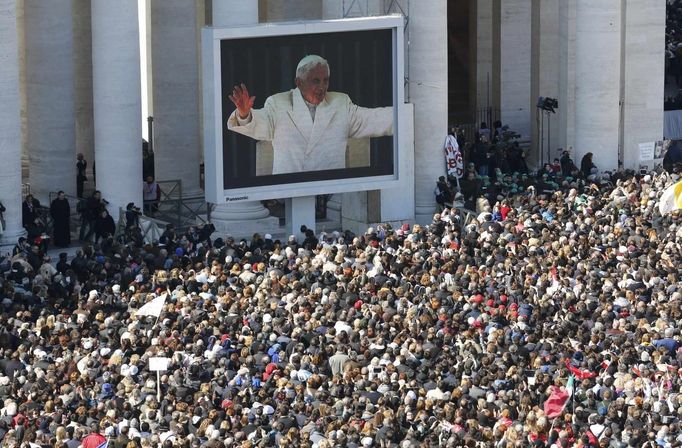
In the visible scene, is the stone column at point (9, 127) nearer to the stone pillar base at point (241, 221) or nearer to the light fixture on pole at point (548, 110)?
the stone pillar base at point (241, 221)

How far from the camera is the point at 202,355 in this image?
50.0 meters

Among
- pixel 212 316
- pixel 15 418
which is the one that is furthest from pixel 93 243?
pixel 15 418

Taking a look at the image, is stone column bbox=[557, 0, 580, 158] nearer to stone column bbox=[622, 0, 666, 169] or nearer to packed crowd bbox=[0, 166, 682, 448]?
stone column bbox=[622, 0, 666, 169]

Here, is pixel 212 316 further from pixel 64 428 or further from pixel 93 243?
pixel 93 243

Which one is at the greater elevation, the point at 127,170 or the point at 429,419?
the point at 127,170

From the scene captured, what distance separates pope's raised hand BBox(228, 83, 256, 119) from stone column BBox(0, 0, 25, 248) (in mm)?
6191

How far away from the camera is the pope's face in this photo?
6359 cm

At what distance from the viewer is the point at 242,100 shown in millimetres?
62781

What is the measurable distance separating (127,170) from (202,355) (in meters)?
17.7

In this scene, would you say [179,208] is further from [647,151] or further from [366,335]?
[366,335]

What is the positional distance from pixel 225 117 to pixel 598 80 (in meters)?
15.0

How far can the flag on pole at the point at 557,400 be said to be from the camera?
45.2 m

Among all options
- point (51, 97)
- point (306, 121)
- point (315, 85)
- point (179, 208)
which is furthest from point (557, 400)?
point (51, 97)

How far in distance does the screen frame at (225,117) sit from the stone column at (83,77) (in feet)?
44.3
